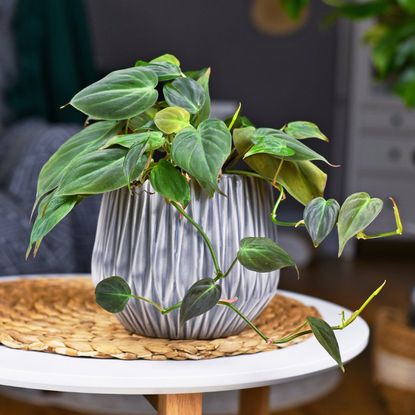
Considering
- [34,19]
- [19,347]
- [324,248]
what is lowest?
[324,248]

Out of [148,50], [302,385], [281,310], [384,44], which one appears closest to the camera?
[281,310]

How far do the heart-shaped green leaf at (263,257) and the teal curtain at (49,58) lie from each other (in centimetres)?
145

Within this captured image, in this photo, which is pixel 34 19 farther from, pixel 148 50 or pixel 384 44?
pixel 148 50

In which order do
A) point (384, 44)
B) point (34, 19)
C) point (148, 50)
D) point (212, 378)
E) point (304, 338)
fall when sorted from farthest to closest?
point (148, 50)
point (34, 19)
point (384, 44)
point (304, 338)
point (212, 378)

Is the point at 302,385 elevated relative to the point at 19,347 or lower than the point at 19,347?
lower

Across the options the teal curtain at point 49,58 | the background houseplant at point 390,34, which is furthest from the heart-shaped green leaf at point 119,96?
the teal curtain at point 49,58

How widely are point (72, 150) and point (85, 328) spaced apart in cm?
16

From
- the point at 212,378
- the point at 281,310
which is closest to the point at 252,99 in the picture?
the point at 281,310

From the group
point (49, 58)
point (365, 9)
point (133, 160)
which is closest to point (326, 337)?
point (133, 160)

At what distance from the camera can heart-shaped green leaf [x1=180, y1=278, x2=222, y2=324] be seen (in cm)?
61

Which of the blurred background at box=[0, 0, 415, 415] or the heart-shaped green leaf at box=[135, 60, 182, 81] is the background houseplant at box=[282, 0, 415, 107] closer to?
the blurred background at box=[0, 0, 415, 415]

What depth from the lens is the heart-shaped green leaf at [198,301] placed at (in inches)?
23.9

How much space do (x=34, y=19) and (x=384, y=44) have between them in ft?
3.46

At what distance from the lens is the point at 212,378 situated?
23.1 inches
